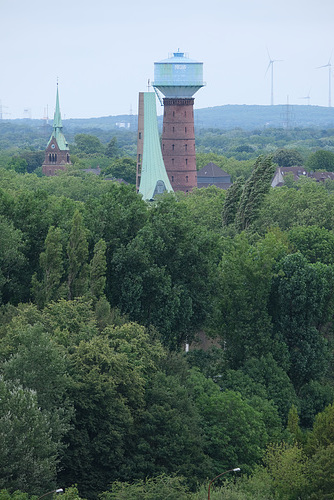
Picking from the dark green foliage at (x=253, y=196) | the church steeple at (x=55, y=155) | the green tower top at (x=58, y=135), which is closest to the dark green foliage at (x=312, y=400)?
the dark green foliage at (x=253, y=196)

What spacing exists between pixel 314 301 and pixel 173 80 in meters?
65.3

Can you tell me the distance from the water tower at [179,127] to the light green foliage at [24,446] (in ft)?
254

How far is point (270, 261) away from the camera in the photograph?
4891 centimetres

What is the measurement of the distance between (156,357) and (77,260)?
929cm

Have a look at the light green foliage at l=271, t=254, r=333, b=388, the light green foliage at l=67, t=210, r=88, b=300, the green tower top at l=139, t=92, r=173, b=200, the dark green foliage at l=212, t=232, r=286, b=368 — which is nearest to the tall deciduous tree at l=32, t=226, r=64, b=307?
the light green foliage at l=67, t=210, r=88, b=300

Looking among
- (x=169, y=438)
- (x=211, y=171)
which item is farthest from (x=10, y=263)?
(x=211, y=171)

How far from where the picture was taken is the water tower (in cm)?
10600

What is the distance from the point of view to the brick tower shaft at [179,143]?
106 m

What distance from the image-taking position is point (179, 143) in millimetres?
105938

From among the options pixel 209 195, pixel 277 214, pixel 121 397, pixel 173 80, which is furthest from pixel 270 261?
pixel 173 80

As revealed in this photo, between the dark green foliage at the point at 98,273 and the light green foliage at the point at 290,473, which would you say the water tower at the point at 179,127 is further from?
the light green foliage at the point at 290,473

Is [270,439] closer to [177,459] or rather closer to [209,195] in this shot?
[177,459]

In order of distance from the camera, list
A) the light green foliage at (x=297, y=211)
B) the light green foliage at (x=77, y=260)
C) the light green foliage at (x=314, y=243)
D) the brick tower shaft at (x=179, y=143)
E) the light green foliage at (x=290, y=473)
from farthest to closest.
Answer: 1. the brick tower shaft at (x=179, y=143)
2. the light green foliage at (x=297, y=211)
3. the light green foliage at (x=314, y=243)
4. the light green foliage at (x=77, y=260)
5. the light green foliage at (x=290, y=473)

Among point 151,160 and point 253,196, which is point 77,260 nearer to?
point 253,196
